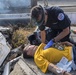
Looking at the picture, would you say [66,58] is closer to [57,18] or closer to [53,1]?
[57,18]

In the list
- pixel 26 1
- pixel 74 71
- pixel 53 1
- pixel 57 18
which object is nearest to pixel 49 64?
pixel 74 71

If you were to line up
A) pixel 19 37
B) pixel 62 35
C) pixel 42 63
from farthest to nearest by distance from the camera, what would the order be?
pixel 19 37
pixel 62 35
pixel 42 63

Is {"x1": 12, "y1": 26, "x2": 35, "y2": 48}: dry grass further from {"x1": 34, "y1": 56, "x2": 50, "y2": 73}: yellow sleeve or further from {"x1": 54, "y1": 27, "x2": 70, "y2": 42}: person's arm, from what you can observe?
{"x1": 34, "y1": 56, "x2": 50, "y2": 73}: yellow sleeve

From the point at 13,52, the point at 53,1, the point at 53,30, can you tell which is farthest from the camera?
the point at 53,1

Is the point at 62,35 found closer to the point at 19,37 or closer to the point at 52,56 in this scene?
the point at 52,56

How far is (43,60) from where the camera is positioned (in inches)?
175

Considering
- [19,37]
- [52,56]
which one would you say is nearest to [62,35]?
[52,56]

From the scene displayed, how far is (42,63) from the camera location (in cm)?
445

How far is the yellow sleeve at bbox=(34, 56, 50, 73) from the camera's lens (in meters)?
4.38

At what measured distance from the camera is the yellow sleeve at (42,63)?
4.38 metres

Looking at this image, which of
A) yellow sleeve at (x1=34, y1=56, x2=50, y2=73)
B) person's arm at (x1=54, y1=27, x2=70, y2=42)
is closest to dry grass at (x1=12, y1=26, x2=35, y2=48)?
person's arm at (x1=54, y1=27, x2=70, y2=42)

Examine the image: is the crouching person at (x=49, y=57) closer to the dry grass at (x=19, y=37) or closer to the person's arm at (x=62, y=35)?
the person's arm at (x=62, y=35)

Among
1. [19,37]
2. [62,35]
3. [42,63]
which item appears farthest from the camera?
[19,37]

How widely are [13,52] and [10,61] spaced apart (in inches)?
24.5
